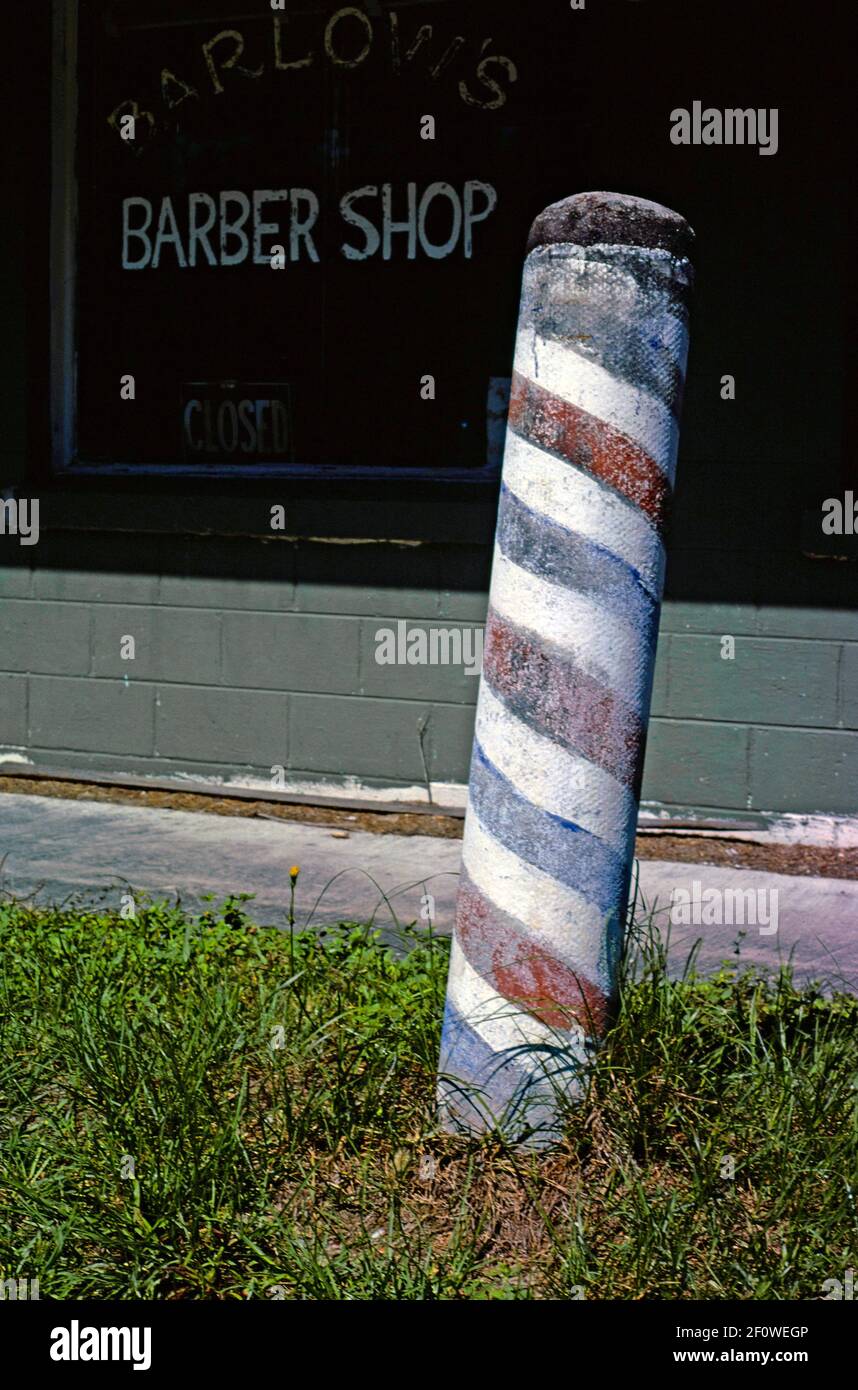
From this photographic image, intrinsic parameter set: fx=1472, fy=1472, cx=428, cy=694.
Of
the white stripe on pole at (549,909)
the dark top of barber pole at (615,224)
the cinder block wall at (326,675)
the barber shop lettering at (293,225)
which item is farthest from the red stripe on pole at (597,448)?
the barber shop lettering at (293,225)

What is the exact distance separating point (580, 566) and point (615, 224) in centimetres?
65

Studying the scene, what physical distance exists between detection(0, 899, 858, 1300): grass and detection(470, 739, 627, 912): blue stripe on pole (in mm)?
285

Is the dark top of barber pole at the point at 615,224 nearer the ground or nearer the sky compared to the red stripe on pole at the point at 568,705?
nearer the sky

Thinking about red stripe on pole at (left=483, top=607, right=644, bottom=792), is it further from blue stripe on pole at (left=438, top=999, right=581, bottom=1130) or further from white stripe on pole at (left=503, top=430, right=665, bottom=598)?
blue stripe on pole at (left=438, top=999, right=581, bottom=1130)

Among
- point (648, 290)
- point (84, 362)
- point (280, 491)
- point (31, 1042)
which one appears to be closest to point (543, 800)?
point (648, 290)

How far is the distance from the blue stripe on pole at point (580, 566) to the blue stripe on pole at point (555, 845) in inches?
15.1

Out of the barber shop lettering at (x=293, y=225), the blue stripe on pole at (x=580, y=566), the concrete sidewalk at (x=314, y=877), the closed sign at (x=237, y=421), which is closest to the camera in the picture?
the blue stripe on pole at (x=580, y=566)

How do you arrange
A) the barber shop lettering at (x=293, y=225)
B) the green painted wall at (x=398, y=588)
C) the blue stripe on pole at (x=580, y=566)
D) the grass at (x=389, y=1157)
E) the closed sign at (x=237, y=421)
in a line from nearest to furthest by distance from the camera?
the grass at (x=389, y=1157), the blue stripe on pole at (x=580, y=566), the green painted wall at (x=398, y=588), the barber shop lettering at (x=293, y=225), the closed sign at (x=237, y=421)

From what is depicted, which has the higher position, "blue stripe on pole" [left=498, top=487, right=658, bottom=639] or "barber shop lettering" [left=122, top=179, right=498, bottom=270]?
"barber shop lettering" [left=122, top=179, right=498, bottom=270]

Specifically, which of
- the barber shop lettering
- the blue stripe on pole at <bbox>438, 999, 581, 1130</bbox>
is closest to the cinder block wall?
the barber shop lettering

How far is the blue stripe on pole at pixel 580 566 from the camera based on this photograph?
2738mm

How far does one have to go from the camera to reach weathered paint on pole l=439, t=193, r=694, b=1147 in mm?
2748

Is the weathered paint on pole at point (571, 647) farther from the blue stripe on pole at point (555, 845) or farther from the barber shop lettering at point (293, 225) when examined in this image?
the barber shop lettering at point (293, 225)
